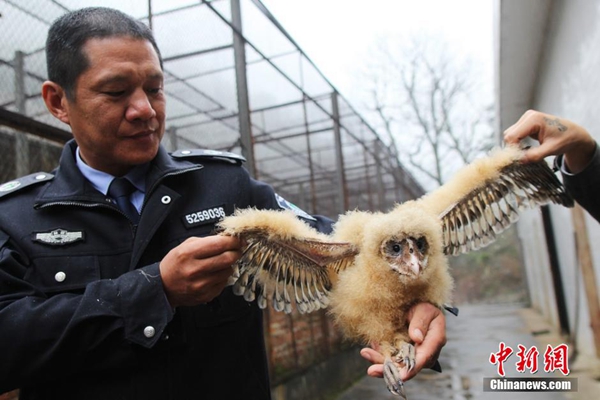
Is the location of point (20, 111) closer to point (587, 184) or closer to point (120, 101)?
point (120, 101)

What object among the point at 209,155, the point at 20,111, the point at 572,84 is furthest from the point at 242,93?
the point at 572,84

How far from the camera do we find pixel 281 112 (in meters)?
6.59

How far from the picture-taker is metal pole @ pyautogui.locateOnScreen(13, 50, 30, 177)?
2732 millimetres

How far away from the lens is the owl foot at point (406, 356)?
1404 mm

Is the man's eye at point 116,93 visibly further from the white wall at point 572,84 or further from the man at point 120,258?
the white wall at point 572,84

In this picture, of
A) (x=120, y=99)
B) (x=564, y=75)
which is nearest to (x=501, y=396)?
(x=564, y=75)

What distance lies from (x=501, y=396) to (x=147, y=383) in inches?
229

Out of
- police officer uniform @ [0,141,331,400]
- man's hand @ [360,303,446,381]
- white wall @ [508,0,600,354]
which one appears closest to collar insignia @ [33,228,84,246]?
police officer uniform @ [0,141,331,400]

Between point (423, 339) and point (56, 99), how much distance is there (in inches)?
58.6

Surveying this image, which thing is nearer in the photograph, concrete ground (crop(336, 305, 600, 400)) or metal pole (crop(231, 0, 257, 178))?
metal pole (crop(231, 0, 257, 178))

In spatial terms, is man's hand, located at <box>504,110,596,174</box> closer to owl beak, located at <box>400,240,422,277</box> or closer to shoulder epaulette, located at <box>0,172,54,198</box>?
owl beak, located at <box>400,240,422,277</box>

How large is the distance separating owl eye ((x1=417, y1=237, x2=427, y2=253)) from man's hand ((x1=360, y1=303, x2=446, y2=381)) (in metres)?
0.17

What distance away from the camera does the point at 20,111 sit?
2.79 meters

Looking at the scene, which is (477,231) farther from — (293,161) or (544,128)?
(293,161)
